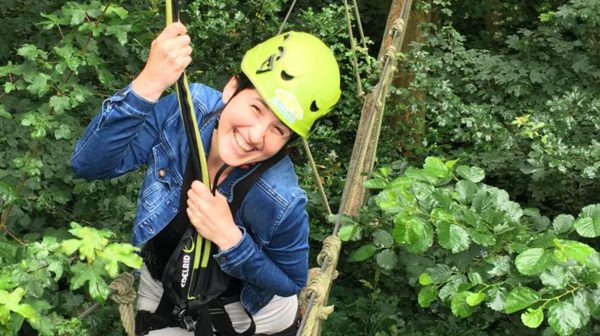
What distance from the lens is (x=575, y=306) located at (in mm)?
1610

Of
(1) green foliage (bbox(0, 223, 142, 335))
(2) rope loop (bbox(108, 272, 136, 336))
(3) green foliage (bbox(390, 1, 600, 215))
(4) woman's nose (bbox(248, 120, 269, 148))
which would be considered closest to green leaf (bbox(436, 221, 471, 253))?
(4) woman's nose (bbox(248, 120, 269, 148))

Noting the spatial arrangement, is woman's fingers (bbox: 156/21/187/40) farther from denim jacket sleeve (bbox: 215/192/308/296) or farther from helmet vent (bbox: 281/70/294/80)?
denim jacket sleeve (bbox: 215/192/308/296)

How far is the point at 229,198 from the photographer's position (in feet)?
5.23

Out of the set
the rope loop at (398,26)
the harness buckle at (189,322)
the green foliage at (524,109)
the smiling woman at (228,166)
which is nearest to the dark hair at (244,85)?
the smiling woman at (228,166)

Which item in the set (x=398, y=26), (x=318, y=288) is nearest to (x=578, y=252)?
(x=318, y=288)

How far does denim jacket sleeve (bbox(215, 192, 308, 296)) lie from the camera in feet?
5.04

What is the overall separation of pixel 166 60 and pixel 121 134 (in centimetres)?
19

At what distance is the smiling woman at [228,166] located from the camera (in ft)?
4.84

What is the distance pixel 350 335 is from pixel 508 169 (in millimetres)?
1125

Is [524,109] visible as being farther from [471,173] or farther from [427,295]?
[427,295]

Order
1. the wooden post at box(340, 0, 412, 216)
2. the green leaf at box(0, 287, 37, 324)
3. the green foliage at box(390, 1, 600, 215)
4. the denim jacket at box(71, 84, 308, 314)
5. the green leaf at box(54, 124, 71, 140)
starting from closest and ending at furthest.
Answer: the green leaf at box(0, 287, 37, 324) → the denim jacket at box(71, 84, 308, 314) → the green leaf at box(54, 124, 71, 140) → the wooden post at box(340, 0, 412, 216) → the green foliage at box(390, 1, 600, 215)

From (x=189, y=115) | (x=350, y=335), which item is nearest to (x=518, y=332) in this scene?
(x=350, y=335)

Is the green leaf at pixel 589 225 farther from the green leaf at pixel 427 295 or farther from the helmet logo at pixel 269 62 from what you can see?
the helmet logo at pixel 269 62

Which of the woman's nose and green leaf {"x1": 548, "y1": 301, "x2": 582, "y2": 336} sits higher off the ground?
the woman's nose
